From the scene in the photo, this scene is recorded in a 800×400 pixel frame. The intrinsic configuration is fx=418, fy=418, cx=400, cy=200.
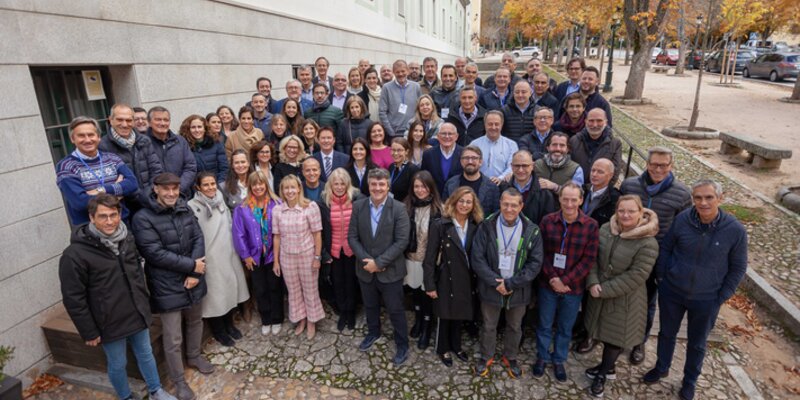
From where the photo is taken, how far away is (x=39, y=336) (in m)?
4.41

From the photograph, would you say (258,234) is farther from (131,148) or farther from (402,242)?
(402,242)

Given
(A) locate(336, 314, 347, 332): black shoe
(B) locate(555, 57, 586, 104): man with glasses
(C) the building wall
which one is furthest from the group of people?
(B) locate(555, 57, 586, 104): man with glasses

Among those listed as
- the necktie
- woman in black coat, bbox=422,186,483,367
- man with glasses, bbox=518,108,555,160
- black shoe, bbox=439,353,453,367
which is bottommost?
black shoe, bbox=439,353,453,367

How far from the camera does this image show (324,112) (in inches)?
263

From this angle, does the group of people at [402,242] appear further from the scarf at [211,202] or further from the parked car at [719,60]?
the parked car at [719,60]

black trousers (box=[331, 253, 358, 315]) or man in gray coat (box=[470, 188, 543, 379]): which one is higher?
man in gray coat (box=[470, 188, 543, 379])

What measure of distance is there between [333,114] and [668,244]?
4.87 metres

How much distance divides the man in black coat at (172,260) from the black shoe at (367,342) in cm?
174

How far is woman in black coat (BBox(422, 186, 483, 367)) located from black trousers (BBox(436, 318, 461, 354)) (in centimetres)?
13

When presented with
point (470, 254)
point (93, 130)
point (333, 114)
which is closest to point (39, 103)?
point (93, 130)

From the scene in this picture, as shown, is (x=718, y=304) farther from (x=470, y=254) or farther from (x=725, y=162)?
(x=725, y=162)

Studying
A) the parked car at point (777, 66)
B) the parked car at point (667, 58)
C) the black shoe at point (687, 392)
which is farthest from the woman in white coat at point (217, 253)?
the parked car at point (667, 58)

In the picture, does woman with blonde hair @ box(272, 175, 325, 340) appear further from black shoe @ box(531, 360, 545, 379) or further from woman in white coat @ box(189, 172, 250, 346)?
black shoe @ box(531, 360, 545, 379)

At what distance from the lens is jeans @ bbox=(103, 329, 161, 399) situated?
366cm
